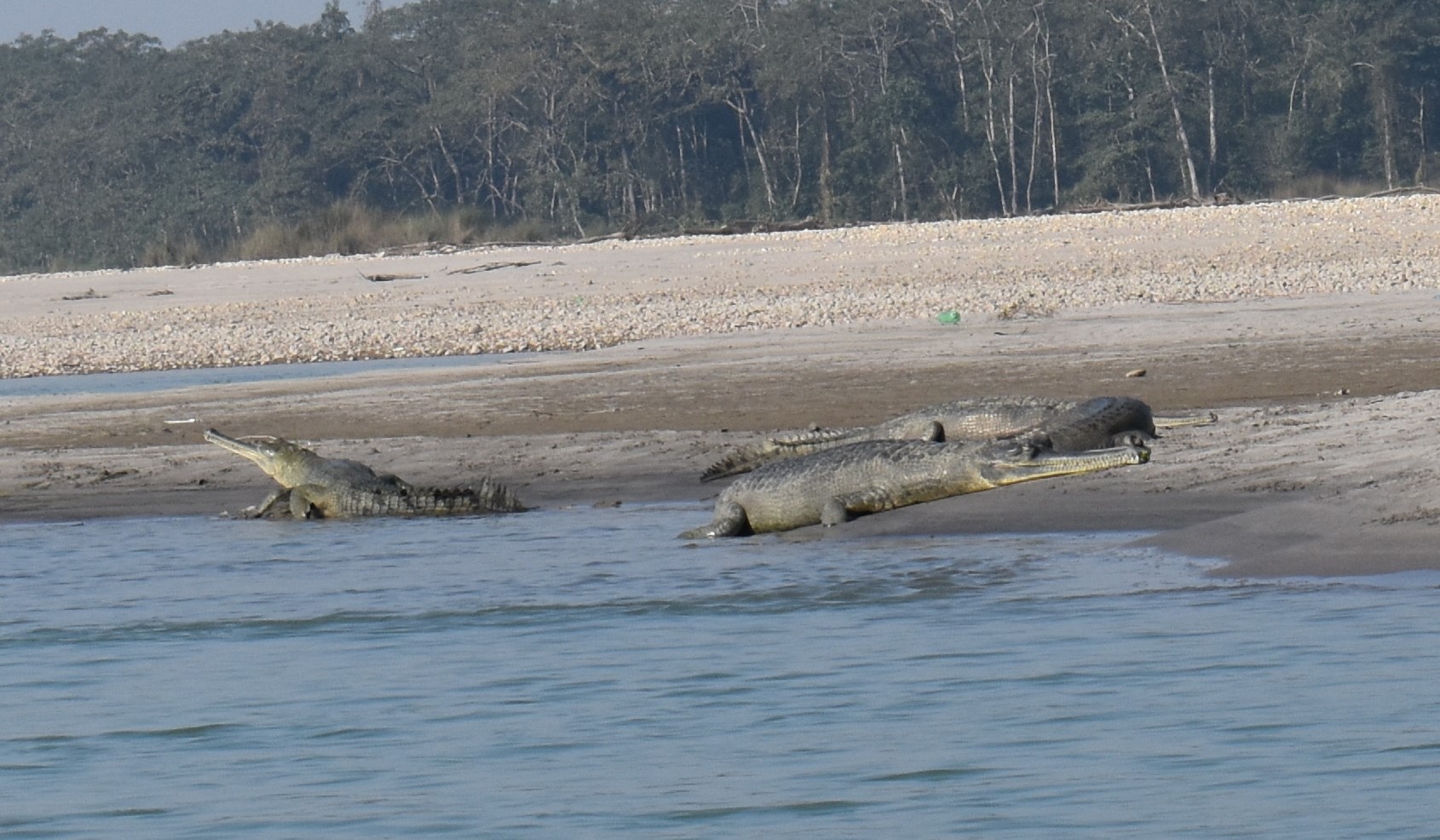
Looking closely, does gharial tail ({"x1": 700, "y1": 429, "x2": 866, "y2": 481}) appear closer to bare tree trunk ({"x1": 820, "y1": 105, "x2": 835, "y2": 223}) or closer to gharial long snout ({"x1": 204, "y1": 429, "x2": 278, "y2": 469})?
gharial long snout ({"x1": 204, "y1": 429, "x2": 278, "y2": 469})

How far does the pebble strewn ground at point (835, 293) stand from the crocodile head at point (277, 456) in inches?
244

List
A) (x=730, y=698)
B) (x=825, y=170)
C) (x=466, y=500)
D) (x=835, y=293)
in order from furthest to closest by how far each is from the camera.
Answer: (x=825, y=170), (x=835, y=293), (x=466, y=500), (x=730, y=698)

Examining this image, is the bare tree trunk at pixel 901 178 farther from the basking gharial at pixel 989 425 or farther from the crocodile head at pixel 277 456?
the basking gharial at pixel 989 425

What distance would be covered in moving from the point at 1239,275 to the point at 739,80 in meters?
32.2

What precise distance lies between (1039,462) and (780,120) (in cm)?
4060

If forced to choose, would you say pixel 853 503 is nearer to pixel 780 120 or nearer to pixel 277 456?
pixel 277 456

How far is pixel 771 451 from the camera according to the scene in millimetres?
10391

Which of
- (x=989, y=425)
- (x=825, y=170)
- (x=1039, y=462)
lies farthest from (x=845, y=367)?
(x=825, y=170)

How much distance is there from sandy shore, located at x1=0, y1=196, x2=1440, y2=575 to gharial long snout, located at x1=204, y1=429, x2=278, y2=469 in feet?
0.99

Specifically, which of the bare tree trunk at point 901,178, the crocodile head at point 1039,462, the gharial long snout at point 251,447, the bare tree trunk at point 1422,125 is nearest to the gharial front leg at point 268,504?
the gharial long snout at point 251,447

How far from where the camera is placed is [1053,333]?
1537cm

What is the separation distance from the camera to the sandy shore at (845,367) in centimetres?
902

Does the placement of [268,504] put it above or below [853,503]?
above

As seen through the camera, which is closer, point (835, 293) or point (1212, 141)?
point (835, 293)
